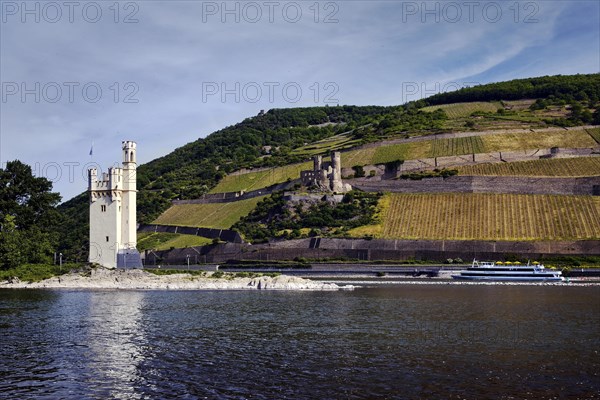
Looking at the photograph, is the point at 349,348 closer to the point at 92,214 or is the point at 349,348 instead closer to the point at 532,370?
the point at 532,370

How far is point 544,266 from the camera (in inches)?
2795

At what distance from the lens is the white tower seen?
62.6 meters

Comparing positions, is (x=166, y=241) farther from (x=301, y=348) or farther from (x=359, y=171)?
(x=301, y=348)

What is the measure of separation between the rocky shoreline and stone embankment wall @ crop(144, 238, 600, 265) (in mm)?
19964

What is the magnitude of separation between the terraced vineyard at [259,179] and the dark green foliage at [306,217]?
60.1ft

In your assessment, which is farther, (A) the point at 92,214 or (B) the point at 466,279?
(B) the point at 466,279

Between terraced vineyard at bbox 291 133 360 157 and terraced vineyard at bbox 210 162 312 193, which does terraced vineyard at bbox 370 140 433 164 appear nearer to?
A: terraced vineyard at bbox 291 133 360 157

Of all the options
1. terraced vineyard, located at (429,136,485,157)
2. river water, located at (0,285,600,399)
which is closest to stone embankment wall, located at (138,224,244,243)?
terraced vineyard, located at (429,136,485,157)

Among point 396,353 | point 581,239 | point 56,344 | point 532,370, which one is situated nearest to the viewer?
point 532,370

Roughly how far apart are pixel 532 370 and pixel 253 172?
108 m

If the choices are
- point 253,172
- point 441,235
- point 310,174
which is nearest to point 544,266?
point 441,235

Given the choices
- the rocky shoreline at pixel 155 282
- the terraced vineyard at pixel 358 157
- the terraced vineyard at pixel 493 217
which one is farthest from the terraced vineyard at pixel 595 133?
the rocky shoreline at pixel 155 282

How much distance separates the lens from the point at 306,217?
9019 centimetres

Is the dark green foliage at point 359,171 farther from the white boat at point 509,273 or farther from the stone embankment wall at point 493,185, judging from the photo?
the white boat at point 509,273
